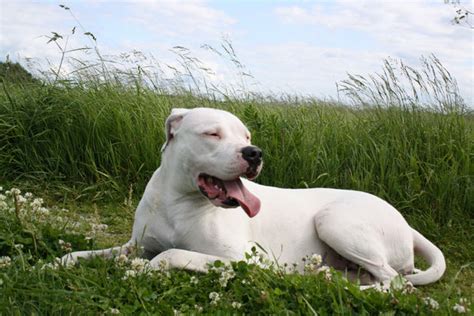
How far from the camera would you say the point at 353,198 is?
175 inches

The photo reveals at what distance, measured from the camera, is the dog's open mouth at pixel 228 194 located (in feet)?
12.3

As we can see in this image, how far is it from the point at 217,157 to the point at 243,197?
0.94ft

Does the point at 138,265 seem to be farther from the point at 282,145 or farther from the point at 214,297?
the point at 282,145

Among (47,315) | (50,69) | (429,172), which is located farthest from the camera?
(50,69)

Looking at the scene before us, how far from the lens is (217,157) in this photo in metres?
3.71

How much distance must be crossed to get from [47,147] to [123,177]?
0.98m

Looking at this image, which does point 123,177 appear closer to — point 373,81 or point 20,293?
point 373,81

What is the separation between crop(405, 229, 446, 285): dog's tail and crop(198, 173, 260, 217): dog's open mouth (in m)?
1.21

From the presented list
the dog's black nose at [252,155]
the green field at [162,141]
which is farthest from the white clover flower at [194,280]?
the green field at [162,141]

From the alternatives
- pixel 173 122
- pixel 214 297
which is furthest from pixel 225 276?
pixel 173 122

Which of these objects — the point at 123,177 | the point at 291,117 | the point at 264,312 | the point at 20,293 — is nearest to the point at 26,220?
the point at 20,293

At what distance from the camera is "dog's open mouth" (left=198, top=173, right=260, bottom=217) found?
374 cm

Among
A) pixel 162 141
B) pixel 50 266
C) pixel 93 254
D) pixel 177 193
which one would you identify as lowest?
pixel 162 141

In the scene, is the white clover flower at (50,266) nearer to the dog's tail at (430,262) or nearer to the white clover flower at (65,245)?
the white clover flower at (65,245)
